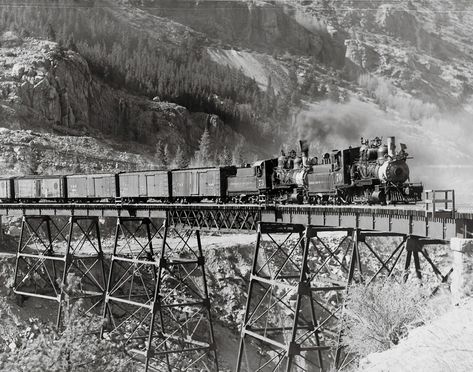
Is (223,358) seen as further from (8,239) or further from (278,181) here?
(8,239)

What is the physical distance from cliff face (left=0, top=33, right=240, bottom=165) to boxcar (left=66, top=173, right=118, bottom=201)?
132 ft

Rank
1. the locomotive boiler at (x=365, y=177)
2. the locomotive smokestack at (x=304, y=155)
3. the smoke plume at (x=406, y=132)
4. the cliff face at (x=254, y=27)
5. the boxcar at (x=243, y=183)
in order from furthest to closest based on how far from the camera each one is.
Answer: the cliff face at (x=254, y=27) < the smoke plume at (x=406, y=132) < the boxcar at (x=243, y=183) < the locomotive smokestack at (x=304, y=155) < the locomotive boiler at (x=365, y=177)

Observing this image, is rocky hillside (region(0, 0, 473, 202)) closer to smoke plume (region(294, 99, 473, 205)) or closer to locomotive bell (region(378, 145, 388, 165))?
smoke plume (region(294, 99, 473, 205))

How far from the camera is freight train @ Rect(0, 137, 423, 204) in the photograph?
79.1 feet

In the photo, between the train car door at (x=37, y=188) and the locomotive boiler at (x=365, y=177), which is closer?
the locomotive boiler at (x=365, y=177)

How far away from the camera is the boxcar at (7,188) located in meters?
42.1

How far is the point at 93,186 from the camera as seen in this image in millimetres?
37344

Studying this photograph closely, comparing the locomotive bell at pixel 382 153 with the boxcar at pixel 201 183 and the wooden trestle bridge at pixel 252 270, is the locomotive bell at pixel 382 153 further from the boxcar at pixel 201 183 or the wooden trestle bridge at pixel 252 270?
the boxcar at pixel 201 183

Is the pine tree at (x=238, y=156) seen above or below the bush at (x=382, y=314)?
above

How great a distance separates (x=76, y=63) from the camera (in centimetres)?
8975

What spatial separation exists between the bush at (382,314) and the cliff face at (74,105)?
64.4 m

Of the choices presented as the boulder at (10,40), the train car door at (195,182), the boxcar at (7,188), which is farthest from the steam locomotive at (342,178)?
the boulder at (10,40)

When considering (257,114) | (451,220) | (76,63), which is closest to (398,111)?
(257,114)

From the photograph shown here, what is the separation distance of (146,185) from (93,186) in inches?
187
